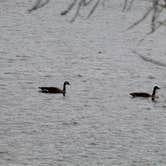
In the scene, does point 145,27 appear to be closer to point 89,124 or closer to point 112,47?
point 112,47

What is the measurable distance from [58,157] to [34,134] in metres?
0.99

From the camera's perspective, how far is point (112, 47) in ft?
50.4

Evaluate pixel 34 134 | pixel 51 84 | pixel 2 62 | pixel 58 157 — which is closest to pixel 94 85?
pixel 51 84

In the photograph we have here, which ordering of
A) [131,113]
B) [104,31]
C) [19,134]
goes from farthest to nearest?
1. [104,31]
2. [131,113]
3. [19,134]

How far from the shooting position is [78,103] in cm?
980

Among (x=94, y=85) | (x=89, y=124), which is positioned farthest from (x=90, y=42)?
(x=89, y=124)

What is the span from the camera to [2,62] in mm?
12805

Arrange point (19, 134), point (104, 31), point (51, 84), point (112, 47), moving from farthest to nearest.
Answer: point (104, 31)
point (112, 47)
point (51, 84)
point (19, 134)

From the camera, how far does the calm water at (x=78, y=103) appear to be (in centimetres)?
734

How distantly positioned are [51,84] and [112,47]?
445 cm

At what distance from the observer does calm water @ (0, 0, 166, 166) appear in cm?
734

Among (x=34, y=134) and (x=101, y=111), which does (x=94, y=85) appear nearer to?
(x=101, y=111)

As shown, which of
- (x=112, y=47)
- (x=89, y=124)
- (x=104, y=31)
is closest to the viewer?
(x=89, y=124)

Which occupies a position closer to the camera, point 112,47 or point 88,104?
point 88,104
